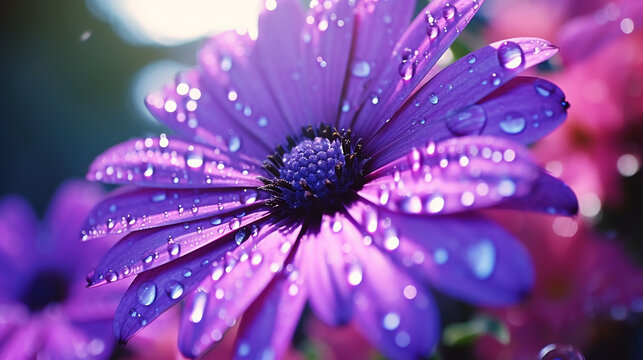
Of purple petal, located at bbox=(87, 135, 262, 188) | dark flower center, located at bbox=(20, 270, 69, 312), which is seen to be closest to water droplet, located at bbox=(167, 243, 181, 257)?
purple petal, located at bbox=(87, 135, 262, 188)

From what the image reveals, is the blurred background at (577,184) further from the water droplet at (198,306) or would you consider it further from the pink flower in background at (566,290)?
the water droplet at (198,306)

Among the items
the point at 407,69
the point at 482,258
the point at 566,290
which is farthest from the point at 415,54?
the point at 566,290

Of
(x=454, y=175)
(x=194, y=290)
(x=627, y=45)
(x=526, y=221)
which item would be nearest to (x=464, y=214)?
(x=454, y=175)

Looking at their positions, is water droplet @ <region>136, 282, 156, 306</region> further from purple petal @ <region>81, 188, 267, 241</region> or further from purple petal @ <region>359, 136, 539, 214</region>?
purple petal @ <region>359, 136, 539, 214</region>

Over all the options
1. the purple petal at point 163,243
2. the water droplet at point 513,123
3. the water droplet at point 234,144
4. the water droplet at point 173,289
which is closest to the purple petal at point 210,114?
the water droplet at point 234,144

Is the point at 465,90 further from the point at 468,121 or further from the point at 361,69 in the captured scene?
the point at 361,69
